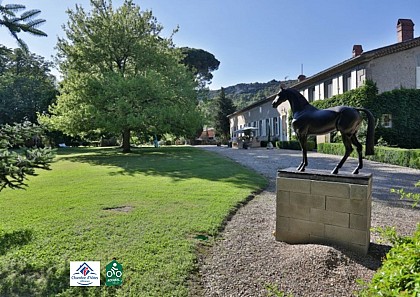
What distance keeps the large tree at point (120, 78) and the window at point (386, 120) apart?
11.8 meters

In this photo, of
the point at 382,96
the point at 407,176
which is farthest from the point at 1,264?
the point at 382,96

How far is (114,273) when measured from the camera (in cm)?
289

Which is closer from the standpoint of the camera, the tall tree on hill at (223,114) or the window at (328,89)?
the window at (328,89)

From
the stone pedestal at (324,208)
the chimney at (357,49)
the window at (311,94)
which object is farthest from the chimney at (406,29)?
the stone pedestal at (324,208)

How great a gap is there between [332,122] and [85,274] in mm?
3599

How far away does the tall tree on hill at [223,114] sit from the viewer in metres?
46.7

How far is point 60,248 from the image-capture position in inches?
140

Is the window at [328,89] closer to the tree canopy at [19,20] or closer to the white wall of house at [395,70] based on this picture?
the white wall of house at [395,70]

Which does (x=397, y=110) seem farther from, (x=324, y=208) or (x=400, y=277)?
(x=400, y=277)

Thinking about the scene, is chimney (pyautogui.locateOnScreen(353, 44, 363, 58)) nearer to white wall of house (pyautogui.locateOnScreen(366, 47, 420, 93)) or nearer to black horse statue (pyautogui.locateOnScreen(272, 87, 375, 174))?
white wall of house (pyautogui.locateOnScreen(366, 47, 420, 93))

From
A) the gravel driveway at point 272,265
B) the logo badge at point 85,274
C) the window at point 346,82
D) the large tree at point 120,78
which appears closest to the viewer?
the gravel driveway at point 272,265

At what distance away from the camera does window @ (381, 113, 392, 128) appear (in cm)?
1681

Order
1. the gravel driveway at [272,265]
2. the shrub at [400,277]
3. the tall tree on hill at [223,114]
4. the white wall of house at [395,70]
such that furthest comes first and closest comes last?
the tall tree on hill at [223,114] < the white wall of house at [395,70] < the gravel driveway at [272,265] < the shrub at [400,277]

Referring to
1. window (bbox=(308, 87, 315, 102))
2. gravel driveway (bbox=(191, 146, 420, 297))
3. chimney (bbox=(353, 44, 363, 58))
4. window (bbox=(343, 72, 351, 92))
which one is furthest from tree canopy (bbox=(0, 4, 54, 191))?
window (bbox=(308, 87, 315, 102))
